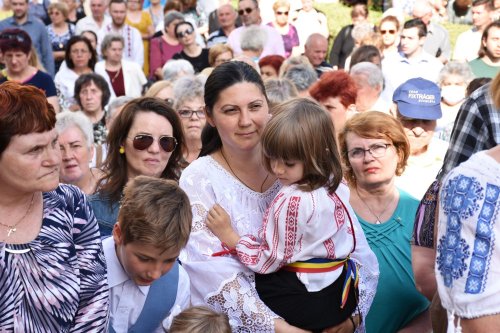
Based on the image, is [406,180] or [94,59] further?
[94,59]

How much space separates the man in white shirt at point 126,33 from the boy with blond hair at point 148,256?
30.8 feet

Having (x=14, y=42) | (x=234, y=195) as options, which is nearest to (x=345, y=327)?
(x=234, y=195)

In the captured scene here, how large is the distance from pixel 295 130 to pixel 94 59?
7860mm

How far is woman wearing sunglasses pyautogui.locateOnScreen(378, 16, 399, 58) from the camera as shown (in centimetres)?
1283

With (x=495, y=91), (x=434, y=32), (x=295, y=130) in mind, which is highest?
(x=495, y=91)

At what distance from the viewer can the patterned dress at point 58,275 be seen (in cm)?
303

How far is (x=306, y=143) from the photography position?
3.70 metres

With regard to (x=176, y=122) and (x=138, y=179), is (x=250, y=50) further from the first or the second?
(x=138, y=179)

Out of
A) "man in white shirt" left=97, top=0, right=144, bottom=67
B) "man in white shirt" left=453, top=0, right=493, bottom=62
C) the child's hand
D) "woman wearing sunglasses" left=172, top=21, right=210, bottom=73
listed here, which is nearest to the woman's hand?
the child's hand

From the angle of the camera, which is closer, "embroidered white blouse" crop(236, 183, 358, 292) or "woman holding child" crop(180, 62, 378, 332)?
"embroidered white blouse" crop(236, 183, 358, 292)

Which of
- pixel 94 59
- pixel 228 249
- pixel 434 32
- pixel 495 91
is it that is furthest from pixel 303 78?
pixel 434 32

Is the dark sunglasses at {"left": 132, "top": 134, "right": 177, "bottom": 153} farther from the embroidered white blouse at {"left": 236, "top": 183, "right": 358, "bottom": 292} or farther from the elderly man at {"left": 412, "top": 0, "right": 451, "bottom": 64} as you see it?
the elderly man at {"left": 412, "top": 0, "right": 451, "bottom": 64}

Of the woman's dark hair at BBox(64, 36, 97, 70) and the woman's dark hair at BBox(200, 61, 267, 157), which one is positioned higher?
the woman's dark hair at BBox(200, 61, 267, 157)

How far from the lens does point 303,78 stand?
8.37 m
